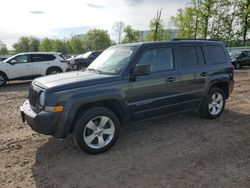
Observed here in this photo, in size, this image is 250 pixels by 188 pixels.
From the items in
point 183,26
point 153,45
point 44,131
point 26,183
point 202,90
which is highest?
point 183,26

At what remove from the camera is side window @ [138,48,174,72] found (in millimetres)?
4699

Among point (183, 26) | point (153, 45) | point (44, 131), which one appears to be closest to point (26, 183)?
point (44, 131)

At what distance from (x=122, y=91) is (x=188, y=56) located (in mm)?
1897

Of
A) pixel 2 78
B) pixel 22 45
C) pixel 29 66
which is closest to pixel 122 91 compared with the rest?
pixel 29 66

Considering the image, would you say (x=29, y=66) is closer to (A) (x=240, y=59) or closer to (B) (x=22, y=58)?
(B) (x=22, y=58)

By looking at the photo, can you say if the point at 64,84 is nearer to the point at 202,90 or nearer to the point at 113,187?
the point at 113,187

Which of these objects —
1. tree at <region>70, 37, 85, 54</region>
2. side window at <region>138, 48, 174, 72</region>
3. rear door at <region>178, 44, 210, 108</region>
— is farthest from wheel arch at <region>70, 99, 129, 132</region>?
tree at <region>70, 37, 85, 54</region>

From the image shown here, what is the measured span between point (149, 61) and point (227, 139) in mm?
2138

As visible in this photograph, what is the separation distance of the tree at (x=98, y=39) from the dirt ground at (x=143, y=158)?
64.6 meters

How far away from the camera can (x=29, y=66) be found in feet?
41.8

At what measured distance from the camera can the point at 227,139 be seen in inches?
188

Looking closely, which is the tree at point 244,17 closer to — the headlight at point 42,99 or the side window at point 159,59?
the side window at point 159,59

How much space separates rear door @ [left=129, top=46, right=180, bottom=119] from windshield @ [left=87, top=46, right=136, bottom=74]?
28 cm

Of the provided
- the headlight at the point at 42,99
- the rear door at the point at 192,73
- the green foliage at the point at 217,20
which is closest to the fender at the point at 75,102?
the headlight at the point at 42,99
